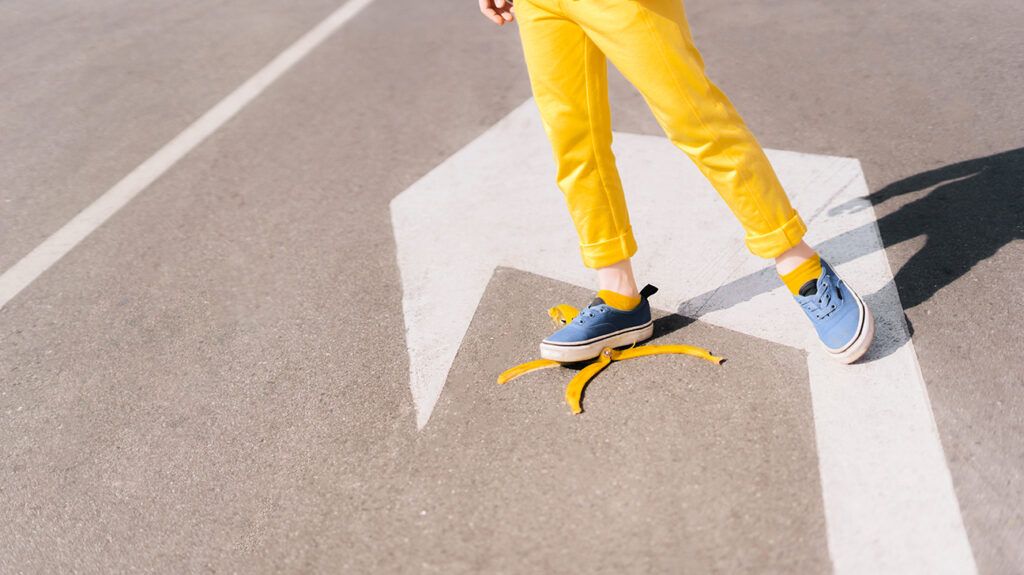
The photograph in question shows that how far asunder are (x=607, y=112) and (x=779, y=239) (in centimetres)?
65

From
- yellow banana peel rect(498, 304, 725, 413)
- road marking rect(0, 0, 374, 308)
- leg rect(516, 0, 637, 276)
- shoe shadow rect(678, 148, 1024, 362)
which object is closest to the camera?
leg rect(516, 0, 637, 276)

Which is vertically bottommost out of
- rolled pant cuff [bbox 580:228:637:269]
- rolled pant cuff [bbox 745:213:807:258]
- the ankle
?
the ankle

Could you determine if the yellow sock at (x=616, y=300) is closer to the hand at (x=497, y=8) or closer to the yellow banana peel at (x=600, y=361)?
the yellow banana peel at (x=600, y=361)

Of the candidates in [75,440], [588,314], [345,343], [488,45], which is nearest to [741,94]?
[488,45]

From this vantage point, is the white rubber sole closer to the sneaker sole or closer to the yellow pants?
the yellow pants

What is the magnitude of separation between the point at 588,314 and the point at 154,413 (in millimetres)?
1543

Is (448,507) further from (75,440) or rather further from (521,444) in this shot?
(75,440)

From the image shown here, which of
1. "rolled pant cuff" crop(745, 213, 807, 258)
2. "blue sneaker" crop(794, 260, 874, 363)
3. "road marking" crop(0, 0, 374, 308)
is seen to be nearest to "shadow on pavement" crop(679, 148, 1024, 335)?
"blue sneaker" crop(794, 260, 874, 363)

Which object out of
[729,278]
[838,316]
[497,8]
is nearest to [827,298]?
[838,316]

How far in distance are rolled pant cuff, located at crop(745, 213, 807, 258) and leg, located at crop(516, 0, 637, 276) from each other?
0.43 meters

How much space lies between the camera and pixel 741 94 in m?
5.07

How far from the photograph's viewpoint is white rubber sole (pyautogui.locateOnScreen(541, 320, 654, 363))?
3152 mm

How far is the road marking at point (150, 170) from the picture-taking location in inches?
172

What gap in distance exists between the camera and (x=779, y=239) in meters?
2.88
